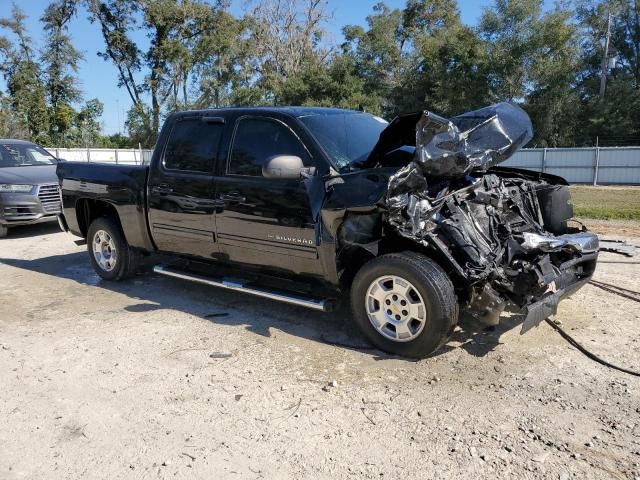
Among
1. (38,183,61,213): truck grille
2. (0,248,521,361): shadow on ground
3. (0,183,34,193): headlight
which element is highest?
(0,183,34,193): headlight

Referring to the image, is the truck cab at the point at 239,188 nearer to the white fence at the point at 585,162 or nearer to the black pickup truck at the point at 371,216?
the black pickup truck at the point at 371,216

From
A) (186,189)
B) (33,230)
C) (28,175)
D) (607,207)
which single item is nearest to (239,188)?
(186,189)

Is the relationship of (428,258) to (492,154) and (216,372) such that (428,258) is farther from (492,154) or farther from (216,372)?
(216,372)

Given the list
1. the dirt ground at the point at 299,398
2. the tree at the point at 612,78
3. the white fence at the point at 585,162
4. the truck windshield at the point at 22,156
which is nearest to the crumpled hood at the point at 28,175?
the truck windshield at the point at 22,156

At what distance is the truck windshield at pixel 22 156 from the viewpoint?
11141 mm

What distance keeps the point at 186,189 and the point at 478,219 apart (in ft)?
9.29

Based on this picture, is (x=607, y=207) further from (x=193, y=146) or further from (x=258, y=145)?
(x=193, y=146)

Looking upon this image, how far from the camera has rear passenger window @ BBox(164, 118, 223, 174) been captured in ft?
17.8

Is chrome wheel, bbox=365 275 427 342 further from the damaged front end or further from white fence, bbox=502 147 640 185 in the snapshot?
white fence, bbox=502 147 640 185

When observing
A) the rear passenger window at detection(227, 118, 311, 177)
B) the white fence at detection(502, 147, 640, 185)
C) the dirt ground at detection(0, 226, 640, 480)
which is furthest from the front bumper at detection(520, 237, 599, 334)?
the white fence at detection(502, 147, 640, 185)

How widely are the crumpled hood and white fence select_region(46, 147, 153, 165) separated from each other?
12.5m

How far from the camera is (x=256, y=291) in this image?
4.97 metres

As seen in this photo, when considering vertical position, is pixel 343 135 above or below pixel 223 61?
below

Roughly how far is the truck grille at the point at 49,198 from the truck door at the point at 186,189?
5.24 metres
